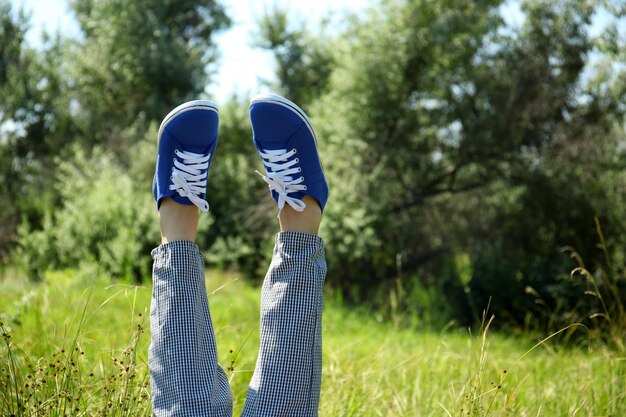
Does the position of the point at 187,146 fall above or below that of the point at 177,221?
above

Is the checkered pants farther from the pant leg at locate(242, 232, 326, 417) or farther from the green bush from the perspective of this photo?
the green bush

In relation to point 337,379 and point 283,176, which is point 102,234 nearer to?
point 337,379

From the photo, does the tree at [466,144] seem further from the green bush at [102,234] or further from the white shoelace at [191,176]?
the white shoelace at [191,176]

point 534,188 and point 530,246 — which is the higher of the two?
point 534,188

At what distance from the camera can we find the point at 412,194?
935 cm

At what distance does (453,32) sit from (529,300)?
387cm

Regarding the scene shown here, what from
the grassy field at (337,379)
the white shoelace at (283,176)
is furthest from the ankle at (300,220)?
the grassy field at (337,379)

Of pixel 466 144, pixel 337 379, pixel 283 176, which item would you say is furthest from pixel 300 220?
pixel 466 144

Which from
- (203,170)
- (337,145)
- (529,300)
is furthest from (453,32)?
(203,170)

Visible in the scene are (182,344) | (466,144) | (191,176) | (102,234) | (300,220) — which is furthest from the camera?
(102,234)

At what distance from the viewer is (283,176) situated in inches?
87.1

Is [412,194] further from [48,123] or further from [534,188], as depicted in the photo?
[48,123]

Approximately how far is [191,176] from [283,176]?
32 cm

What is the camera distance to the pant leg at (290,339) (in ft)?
5.90
